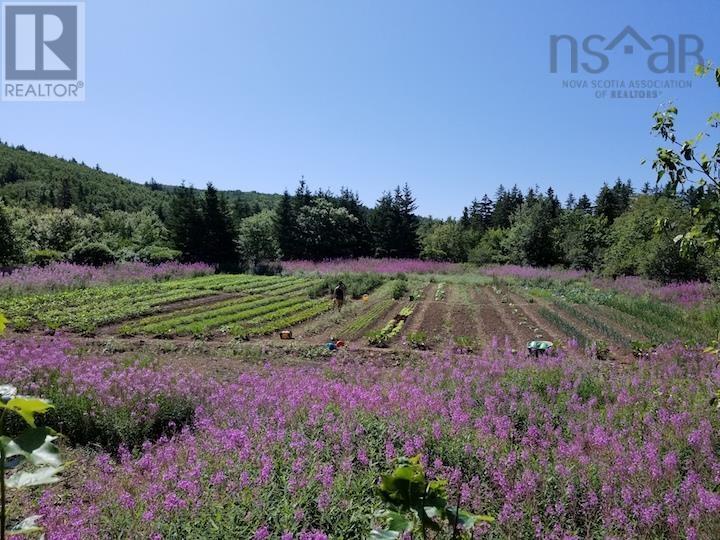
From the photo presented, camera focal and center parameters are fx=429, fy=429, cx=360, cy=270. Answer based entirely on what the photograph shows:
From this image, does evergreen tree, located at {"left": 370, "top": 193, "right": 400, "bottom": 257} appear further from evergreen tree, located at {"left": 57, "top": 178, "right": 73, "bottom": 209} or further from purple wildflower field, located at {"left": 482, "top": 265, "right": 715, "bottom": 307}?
evergreen tree, located at {"left": 57, "top": 178, "right": 73, "bottom": 209}

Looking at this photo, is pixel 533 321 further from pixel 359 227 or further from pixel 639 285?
pixel 359 227

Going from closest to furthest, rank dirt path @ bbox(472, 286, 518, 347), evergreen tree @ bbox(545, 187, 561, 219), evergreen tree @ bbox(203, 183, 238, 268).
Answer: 1. dirt path @ bbox(472, 286, 518, 347)
2. evergreen tree @ bbox(203, 183, 238, 268)
3. evergreen tree @ bbox(545, 187, 561, 219)

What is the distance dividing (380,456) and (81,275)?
2292cm

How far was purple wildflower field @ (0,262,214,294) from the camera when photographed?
1844cm

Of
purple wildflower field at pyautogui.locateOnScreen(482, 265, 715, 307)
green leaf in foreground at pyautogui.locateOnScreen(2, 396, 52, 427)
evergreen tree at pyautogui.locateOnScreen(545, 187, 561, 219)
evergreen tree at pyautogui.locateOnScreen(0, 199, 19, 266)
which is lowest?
purple wildflower field at pyautogui.locateOnScreen(482, 265, 715, 307)

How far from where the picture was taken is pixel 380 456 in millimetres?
3604

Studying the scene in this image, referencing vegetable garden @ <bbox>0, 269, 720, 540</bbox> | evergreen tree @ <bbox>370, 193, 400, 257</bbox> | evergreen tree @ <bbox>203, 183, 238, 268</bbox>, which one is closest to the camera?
vegetable garden @ <bbox>0, 269, 720, 540</bbox>

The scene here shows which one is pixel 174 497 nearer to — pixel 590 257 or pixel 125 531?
pixel 125 531

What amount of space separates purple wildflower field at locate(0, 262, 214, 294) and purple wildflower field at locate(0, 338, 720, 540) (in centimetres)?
1525

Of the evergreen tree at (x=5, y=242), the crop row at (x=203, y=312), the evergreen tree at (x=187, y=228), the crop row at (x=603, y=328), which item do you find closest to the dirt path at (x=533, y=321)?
the crop row at (x=603, y=328)

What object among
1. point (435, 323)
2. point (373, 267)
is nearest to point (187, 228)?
point (373, 267)

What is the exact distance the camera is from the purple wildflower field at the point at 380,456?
284cm

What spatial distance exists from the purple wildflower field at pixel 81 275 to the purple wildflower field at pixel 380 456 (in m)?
15.3

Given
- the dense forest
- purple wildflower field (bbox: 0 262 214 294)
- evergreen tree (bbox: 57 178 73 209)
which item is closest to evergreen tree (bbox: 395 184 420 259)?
the dense forest
